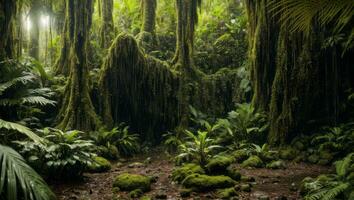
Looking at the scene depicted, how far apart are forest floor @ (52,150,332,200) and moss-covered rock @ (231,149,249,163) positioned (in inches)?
29.5

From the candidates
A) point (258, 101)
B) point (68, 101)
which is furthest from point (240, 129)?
point (68, 101)

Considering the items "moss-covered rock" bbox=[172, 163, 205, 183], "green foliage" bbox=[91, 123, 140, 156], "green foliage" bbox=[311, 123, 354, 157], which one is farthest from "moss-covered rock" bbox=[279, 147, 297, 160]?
"green foliage" bbox=[91, 123, 140, 156]

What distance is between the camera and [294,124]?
9.38 m

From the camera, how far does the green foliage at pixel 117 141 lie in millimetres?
9172

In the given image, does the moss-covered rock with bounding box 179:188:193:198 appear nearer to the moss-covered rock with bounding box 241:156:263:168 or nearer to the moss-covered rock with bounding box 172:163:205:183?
the moss-covered rock with bounding box 172:163:205:183

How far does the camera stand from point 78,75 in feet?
31.9

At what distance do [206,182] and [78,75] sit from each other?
568 cm

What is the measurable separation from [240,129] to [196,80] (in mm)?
3062

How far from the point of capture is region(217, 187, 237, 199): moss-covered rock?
5336 millimetres

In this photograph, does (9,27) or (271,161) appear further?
(271,161)

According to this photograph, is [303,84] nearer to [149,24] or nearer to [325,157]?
[325,157]

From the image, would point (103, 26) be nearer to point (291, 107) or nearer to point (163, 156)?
point (163, 156)

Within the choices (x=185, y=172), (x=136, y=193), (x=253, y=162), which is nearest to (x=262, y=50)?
(x=253, y=162)

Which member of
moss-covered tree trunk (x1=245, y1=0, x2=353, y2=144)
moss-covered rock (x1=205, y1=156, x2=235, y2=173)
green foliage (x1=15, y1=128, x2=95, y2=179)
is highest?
moss-covered tree trunk (x1=245, y1=0, x2=353, y2=144)
